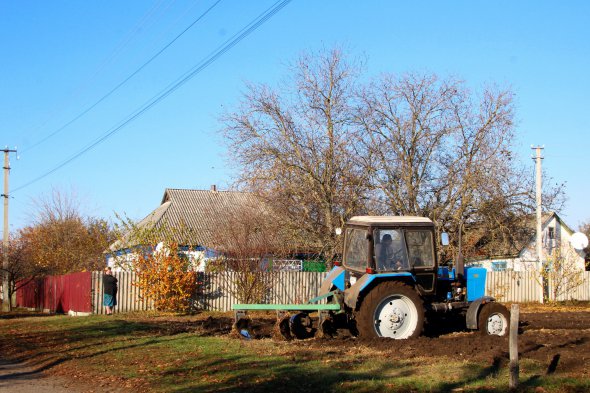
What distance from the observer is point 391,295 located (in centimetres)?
1301

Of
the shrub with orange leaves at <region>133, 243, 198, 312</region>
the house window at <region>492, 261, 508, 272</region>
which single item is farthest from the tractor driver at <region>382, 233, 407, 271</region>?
the house window at <region>492, 261, 508, 272</region>

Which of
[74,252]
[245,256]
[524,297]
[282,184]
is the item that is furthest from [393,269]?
[74,252]

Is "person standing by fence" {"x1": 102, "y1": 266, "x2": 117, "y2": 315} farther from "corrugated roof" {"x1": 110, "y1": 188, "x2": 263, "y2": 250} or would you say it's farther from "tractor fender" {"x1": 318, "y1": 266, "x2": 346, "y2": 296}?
"tractor fender" {"x1": 318, "y1": 266, "x2": 346, "y2": 296}

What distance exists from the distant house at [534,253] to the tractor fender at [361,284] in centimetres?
1622

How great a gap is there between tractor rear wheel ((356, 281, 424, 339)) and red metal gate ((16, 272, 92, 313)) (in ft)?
41.3

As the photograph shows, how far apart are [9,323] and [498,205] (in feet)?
61.7

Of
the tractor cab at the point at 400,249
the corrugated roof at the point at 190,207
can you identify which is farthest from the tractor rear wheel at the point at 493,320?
the corrugated roof at the point at 190,207

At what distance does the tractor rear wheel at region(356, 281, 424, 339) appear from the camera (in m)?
12.8

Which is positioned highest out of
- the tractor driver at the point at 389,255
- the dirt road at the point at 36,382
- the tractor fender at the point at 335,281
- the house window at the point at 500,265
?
the tractor driver at the point at 389,255

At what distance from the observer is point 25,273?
3391 centimetres

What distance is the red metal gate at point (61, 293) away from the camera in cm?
2275

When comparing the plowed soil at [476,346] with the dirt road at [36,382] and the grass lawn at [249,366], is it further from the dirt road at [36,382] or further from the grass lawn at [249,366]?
the dirt road at [36,382]

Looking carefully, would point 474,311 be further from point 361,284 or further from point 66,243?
point 66,243

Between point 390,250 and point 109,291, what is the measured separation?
11.4 m
